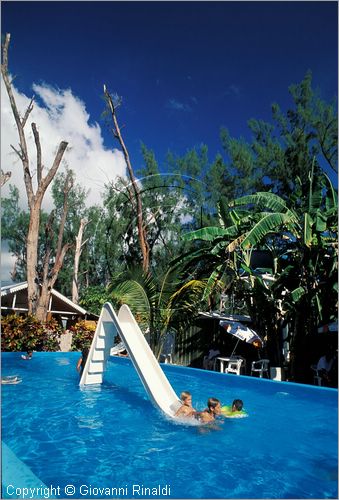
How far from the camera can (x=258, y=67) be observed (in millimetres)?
16312

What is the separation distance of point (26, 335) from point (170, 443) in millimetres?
10730

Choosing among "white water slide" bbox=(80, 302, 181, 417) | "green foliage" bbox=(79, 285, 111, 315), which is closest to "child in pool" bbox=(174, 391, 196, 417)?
"white water slide" bbox=(80, 302, 181, 417)

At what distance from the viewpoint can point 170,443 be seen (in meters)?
5.68

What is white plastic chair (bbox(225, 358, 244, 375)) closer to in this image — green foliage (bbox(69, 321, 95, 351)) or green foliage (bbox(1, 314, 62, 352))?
green foliage (bbox(69, 321, 95, 351))

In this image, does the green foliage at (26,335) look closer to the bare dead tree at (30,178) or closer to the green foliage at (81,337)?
the green foliage at (81,337)

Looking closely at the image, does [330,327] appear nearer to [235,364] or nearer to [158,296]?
[235,364]

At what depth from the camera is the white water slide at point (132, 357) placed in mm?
7289

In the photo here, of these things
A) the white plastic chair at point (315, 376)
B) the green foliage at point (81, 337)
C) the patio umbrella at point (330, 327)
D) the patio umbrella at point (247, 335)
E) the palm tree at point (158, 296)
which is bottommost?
the white plastic chair at point (315, 376)

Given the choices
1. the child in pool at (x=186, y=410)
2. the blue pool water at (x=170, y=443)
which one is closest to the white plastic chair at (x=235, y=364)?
the blue pool water at (x=170, y=443)

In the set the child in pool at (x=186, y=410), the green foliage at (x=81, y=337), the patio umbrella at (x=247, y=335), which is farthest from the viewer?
the green foliage at (x=81, y=337)

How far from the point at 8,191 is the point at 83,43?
28.6 meters

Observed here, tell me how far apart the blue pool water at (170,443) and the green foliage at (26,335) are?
15.3ft

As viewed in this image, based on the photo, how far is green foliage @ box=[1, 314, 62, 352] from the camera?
1448cm

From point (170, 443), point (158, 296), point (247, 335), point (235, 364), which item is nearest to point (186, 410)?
point (170, 443)
